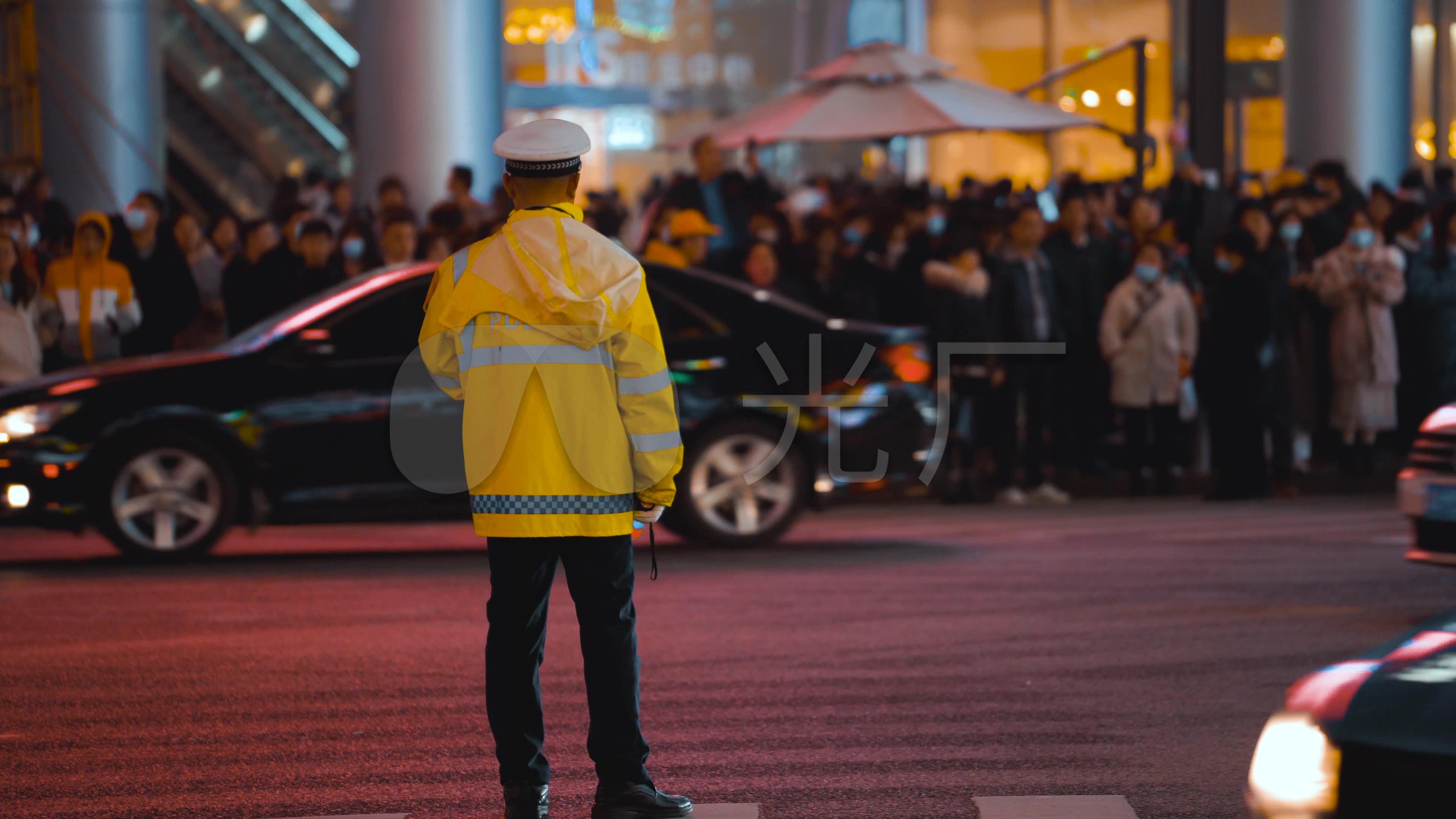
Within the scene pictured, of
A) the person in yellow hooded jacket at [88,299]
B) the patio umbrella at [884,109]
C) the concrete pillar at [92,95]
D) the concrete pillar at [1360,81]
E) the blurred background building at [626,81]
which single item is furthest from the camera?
the concrete pillar at [1360,81]

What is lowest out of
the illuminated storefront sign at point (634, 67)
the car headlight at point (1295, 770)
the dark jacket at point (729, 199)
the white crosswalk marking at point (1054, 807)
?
the white crosswalk marking at point (1054, 807)

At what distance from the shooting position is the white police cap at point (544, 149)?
501 cm

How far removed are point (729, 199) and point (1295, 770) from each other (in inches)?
445

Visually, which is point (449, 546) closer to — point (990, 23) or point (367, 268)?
point (367, 268)

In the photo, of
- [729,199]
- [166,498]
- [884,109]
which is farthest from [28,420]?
[884,109]

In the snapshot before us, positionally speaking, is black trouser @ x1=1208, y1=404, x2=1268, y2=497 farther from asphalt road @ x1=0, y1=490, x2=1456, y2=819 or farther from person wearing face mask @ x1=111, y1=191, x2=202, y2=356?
person wearing face mask @ x1=111, y1=191, x2=202, y2=356

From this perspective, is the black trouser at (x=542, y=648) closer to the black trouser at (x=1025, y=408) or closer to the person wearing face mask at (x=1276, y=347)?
the black trouser at (x=1025, y=408)

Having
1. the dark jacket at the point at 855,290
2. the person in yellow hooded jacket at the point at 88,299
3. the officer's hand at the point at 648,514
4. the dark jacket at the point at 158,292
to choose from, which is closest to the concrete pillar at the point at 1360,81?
the dark jacket at the point at 855,290

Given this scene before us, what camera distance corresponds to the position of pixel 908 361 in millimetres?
11445

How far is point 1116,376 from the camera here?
46.1 feet

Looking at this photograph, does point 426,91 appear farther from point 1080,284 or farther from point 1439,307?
point 1439,307

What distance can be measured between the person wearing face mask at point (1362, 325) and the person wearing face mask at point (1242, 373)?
0.90 meters

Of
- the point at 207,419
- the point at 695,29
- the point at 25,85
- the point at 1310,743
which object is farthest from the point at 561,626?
the point at 695,29

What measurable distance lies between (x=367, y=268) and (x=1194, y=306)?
19.0 feet
